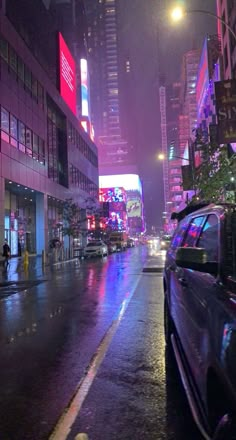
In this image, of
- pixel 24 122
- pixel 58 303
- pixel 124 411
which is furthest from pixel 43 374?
pixel 24 122

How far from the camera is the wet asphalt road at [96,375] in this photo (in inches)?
163

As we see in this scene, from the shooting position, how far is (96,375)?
5.73 metres

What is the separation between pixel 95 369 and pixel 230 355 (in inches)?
144

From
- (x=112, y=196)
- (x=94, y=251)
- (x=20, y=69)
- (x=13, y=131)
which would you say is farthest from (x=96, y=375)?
(x=112, y=196)

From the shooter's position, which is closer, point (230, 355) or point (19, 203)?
point (230, 355)

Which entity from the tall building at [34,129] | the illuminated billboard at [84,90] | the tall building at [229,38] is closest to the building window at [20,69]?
the tall building at [34,129]

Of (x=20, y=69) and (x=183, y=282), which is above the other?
(x=20, y=69)

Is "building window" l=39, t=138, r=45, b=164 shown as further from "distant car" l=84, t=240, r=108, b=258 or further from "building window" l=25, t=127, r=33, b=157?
"distant car" l=84, t=240, r=108, b=258

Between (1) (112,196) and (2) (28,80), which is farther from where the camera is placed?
(1) (112,196)

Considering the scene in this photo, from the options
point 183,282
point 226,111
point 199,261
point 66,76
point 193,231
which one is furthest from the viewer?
point 66,76

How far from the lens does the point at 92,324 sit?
917 cm

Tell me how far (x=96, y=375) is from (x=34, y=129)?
3790cm

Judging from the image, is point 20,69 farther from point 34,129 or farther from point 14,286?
point 14,286

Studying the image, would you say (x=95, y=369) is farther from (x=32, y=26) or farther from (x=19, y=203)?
(x=32, y=26)
